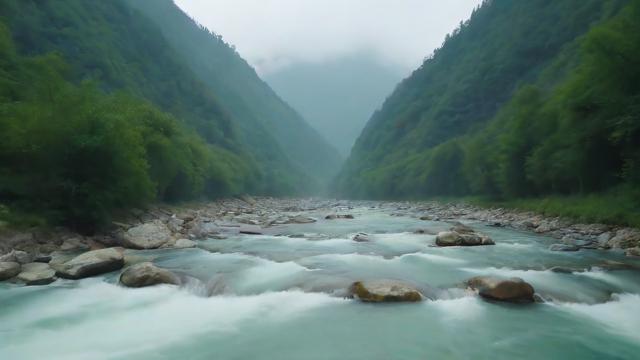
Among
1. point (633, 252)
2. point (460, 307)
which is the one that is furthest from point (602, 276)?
point (460, 307)

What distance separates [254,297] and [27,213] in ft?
43.3

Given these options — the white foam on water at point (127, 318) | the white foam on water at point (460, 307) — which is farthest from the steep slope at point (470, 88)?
the white foam on water at point (127, 318)

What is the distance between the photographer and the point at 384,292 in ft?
38.0

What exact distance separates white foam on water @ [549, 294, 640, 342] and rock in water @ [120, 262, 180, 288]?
11.2 m

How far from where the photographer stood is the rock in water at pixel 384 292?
11453 mm

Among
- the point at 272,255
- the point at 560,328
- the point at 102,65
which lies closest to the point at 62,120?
the point at 272,255

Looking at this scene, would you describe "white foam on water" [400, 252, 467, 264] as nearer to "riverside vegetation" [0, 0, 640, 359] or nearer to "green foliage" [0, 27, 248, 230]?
"riverside vegetation" [0, 0, 640, 359]

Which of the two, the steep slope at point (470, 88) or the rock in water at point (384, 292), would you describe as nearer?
the rock in water at point (384, 292)

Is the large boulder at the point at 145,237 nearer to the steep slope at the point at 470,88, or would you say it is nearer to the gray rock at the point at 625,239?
the gray rock at the point at 625,239

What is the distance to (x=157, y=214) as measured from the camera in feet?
106

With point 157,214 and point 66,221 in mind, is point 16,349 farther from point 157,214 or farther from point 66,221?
point 157,214

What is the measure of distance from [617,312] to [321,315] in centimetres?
763

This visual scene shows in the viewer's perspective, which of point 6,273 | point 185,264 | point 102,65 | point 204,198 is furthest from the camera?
point 102,65

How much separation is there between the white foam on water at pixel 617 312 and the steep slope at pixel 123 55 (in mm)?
63480
